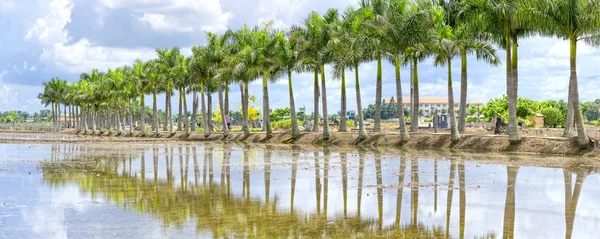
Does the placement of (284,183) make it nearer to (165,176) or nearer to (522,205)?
(165,176)

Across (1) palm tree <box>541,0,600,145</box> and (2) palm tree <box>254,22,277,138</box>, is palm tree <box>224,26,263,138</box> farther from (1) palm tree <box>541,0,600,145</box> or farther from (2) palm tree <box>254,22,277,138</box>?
(1) palm tree <box>541,0,600,145</box>

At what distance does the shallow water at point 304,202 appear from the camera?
454 inches

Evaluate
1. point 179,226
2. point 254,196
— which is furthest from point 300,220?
point 254,196

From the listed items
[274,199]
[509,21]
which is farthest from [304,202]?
[509,21]

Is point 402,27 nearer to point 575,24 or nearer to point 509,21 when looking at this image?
point 509,21

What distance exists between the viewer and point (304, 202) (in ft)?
50.3

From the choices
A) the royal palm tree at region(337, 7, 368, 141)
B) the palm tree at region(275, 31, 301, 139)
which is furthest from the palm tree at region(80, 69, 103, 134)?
the royal palm tree at region(337, 7, 368, 141)

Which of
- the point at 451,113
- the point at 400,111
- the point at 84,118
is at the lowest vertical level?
the point at 84,118

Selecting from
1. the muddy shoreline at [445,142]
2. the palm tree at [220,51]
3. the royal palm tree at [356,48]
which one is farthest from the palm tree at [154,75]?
the royal palm tree at [356,48]

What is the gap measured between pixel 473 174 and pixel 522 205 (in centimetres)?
758

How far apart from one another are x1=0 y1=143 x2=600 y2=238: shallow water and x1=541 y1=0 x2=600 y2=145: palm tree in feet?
29.6

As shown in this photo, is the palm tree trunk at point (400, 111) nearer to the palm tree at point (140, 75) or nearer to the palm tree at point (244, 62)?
the palm tree at point (244, 62)

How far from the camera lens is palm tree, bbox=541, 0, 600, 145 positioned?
3184 cm

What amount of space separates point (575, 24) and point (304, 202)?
23.3 m
